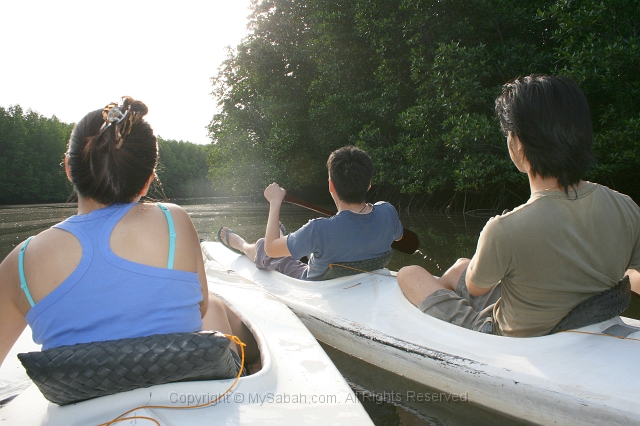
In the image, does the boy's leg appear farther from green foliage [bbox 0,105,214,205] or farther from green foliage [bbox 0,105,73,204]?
green foliage [bbox 0,105,73,204]

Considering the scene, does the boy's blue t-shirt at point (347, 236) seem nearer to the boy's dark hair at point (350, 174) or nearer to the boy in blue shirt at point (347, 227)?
the boy in blue shirt at point (347, 227)

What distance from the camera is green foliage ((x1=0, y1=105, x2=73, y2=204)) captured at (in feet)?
95.3

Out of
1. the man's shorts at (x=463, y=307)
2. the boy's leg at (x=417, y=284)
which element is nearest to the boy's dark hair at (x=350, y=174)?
the boy's leg at (x=417, y=284)

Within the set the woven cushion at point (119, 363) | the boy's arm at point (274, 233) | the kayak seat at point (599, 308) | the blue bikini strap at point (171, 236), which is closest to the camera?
the woven cushion at point (119, 363)

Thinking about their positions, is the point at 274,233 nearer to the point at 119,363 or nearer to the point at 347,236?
the point at 347,236

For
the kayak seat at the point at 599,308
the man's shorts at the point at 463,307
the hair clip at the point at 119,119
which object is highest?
the hair clip at the point at 119,119

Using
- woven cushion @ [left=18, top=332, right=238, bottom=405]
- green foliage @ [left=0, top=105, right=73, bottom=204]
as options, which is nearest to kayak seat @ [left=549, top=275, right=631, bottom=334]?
woven cushion @ [left=18, top=332, right=238, bottom=405]

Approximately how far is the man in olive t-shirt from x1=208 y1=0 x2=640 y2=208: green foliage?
6017 mm

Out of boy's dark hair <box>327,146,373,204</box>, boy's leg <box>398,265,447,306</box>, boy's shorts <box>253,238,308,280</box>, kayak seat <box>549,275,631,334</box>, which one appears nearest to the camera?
kayak seat <box>549,275,631,334</box>

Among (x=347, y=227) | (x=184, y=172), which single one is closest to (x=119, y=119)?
(x=347, y=227)

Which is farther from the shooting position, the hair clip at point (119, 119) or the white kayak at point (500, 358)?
the white kayak at point (500, 358)

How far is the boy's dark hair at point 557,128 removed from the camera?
152cm

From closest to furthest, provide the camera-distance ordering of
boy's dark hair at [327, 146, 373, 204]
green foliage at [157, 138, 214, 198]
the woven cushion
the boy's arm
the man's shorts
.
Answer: the woven cushion
the man's shorts
boy's dark hair at [327, 146, 373, 204]
the boy's arm
green foliage at [157, 138, 214, 198]

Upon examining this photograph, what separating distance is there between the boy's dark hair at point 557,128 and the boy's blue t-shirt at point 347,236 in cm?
128
